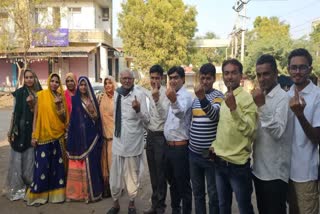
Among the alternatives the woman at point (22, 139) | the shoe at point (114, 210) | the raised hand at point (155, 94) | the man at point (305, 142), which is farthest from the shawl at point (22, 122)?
the man at point (305, 142)

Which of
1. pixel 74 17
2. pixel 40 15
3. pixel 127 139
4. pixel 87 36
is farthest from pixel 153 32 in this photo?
pixel 127 139

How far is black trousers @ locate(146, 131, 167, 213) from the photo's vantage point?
4.18 meters

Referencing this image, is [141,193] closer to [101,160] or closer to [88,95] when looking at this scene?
[101,160]

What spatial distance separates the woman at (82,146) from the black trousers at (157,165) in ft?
2.98

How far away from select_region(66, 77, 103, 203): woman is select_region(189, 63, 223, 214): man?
1.74m

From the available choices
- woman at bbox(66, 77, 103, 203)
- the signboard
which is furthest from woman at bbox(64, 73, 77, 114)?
the signboard

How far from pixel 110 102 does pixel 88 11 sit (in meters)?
21.1

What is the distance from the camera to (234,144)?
299 centimetres

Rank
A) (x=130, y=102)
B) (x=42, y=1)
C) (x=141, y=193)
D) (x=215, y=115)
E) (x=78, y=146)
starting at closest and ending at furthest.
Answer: (x=215, y=115) → (x=130, y=102) → (x=78, y=146) → (x=141, y=193) → (x=42, y=1)

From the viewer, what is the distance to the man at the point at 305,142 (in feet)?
8.54

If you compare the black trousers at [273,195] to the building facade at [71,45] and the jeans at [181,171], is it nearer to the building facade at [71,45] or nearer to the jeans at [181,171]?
the jeans at [181,171]

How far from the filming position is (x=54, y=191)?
15.8ft

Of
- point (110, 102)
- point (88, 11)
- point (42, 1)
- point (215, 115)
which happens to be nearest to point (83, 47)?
point (88, 11)

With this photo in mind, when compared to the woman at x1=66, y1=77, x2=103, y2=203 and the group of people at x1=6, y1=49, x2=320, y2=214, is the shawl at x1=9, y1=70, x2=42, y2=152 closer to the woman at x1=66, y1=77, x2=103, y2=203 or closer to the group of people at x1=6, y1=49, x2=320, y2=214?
the group of people at x1=6, y1=49, x2=320, y2=214
